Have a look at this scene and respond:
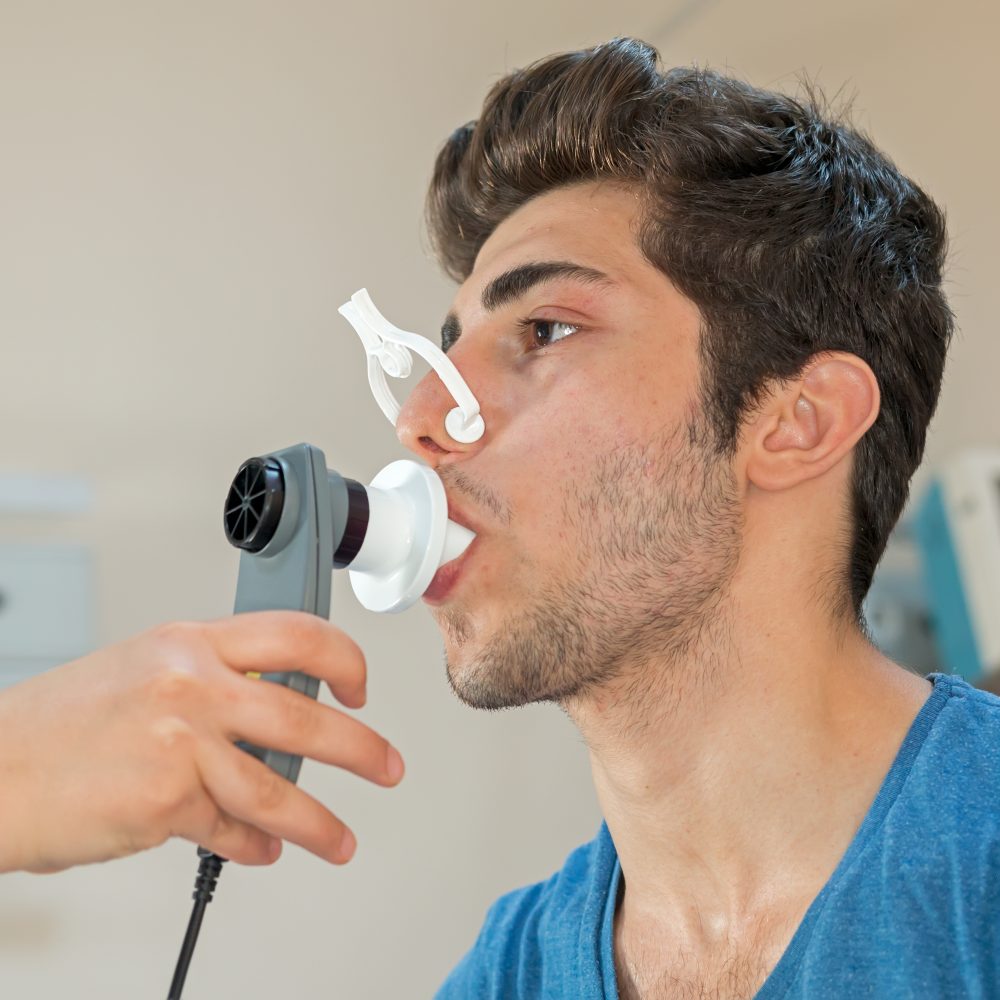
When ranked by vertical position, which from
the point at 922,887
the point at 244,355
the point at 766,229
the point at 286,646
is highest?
the point at 244,355

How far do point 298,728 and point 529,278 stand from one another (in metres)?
0.62

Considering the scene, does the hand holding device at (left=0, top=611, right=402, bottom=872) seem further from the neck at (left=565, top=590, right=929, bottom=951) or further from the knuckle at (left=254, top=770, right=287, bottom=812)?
the neck at (left=565, top=590, right=929, bottom=951)

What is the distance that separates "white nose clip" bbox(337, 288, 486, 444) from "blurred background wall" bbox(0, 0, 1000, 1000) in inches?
39.5

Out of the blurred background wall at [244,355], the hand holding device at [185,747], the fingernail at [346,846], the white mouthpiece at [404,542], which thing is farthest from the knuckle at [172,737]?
the blurred background wall at [244,355]

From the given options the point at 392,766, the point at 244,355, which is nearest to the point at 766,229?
the point at 392,766

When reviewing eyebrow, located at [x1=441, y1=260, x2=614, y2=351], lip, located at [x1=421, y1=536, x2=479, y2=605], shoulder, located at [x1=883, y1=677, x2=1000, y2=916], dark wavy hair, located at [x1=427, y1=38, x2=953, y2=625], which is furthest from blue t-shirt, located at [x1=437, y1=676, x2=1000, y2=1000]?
eyebrow, located at [x1=441, y1=260, x2=614, y2=351]

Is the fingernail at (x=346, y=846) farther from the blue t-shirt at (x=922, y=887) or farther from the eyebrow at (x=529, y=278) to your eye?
the eyebrow at (x=529, y=278)

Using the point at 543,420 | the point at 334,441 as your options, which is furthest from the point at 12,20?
the point at 543,420

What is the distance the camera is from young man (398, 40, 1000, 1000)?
105 cm

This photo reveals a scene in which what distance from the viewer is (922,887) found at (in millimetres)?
981

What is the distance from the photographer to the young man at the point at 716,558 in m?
1.05

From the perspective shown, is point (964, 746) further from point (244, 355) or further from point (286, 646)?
point (244, 355)

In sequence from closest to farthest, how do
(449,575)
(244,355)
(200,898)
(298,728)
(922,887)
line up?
(298,728) → (200,898) → (922,887) → (449,575) → (244,355)

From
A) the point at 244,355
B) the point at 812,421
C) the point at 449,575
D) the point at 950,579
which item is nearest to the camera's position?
the point at 449,575
